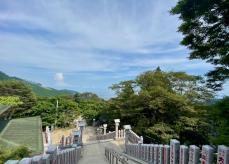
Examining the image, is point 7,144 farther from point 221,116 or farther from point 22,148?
point 221,116

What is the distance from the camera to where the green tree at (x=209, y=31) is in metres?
Result: 9.34

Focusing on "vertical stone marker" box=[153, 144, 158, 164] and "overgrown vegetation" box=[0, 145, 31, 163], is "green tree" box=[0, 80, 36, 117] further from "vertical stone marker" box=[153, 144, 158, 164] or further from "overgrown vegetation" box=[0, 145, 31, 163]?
"vertical stone marker" box=[153, 144, 158, 164]

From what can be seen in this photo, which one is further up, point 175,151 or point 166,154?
point 175,151

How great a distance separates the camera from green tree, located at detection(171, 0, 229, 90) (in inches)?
368

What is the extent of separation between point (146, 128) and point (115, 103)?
6.23m

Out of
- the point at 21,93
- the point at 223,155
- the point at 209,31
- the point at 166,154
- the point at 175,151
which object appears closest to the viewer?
the point at 223,155

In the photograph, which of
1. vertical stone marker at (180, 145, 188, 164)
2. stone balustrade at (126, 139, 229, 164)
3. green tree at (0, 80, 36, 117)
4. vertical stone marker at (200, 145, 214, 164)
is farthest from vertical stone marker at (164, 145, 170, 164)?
green tree at (0, 80, 36, 117)

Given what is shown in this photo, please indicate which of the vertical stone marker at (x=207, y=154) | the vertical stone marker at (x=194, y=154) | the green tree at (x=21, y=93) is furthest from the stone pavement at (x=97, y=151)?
the green tree at (x=21, y=93)

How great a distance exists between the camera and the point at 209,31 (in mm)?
9961

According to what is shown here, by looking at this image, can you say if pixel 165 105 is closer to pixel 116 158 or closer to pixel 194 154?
pixel 116 158

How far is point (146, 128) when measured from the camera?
3053cm

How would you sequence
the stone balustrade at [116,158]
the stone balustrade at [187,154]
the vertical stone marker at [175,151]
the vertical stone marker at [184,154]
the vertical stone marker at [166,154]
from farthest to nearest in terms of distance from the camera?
the stone balustrade at [116,158]
the vertical stone marker at [166,154]
the vertical stone marker at [175,151]
the vertical stone marker at [184,154]
the stone balustrade at [187,154]

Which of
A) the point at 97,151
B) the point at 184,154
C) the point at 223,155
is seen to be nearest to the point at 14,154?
the point at 184,154

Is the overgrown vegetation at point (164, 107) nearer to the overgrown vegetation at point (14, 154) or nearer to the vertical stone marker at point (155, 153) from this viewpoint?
the overgrown vegetation at point (14, 154)
